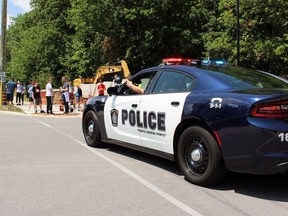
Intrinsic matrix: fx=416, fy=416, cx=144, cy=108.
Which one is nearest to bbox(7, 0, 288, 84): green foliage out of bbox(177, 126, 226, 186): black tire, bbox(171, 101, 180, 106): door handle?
bbox(171, 101, 180, 106): door handle

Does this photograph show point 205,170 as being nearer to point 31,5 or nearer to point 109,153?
point 109,153

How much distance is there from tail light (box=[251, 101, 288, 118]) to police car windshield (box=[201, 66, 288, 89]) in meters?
0.70

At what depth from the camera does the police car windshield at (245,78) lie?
552 cm

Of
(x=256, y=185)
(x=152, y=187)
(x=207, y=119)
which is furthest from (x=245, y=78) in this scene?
(x=152, y=187)

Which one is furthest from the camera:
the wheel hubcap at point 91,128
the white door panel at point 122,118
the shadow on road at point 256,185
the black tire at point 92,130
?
the wheel hubcap at point 91,128

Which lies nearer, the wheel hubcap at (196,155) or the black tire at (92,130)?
the wheel hubcap at (196,155)

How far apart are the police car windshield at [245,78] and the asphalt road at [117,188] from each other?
52.2 inches

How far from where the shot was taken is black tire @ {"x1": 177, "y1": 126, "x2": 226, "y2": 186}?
16.9 feet

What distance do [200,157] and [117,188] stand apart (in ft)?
3.77

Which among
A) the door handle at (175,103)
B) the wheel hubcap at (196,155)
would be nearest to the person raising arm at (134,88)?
the door handle at (175,103)

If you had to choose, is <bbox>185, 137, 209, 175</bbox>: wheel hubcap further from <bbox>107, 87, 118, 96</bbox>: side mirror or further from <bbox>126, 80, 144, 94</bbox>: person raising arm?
<bbox>107, 87, 118, 96</bbox>: side mirror

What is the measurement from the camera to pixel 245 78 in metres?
5.75

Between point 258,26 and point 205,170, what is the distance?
2081 cm

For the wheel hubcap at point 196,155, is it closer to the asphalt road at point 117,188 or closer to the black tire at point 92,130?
the asphalt road at point 117,188
